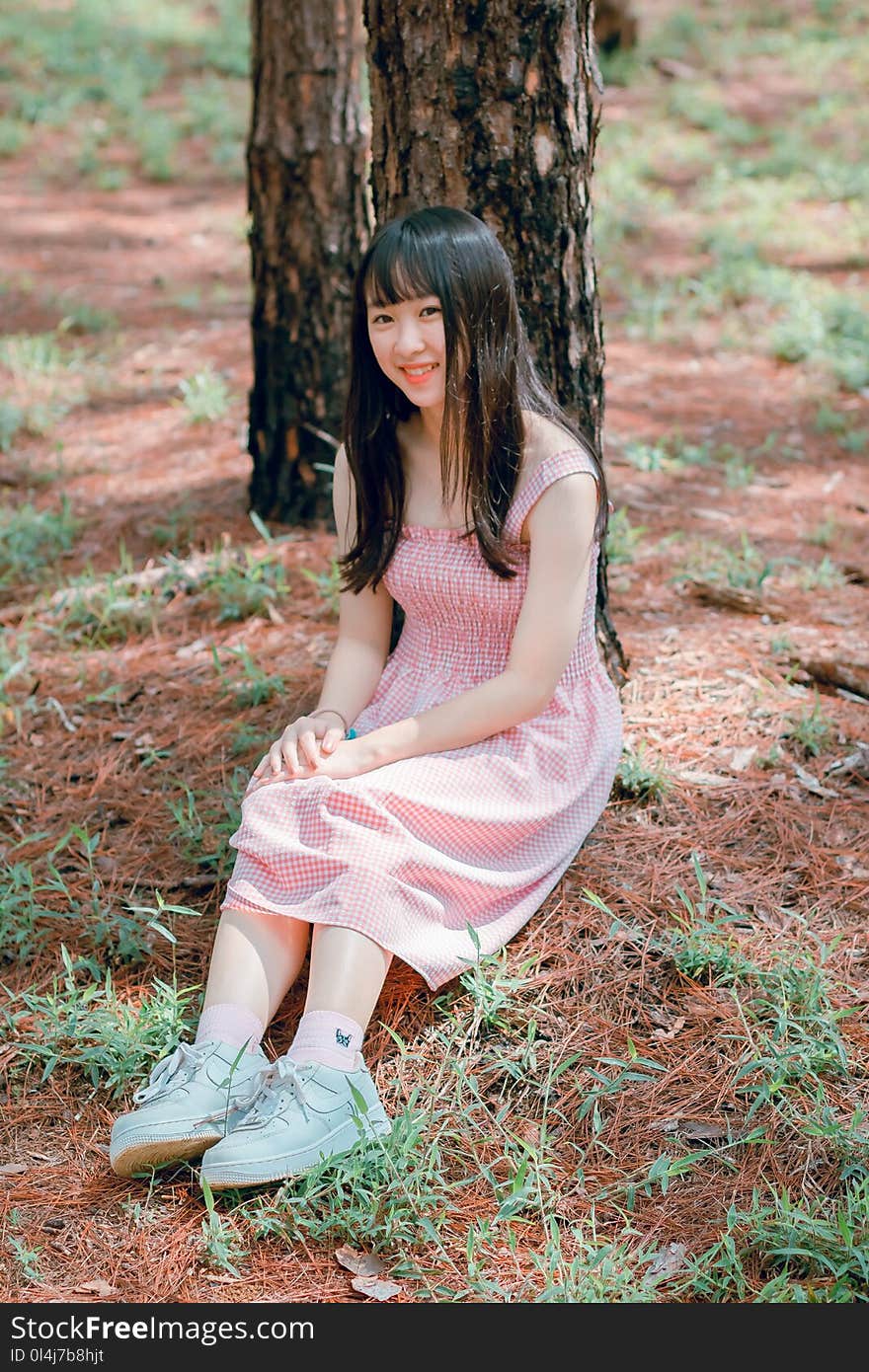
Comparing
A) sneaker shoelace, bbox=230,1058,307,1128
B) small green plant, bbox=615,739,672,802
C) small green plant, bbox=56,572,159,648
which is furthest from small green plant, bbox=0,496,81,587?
sneaker shoelace, bbox=230,1058,307,1128

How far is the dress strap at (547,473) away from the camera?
2598 mm

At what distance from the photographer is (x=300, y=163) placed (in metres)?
4.26

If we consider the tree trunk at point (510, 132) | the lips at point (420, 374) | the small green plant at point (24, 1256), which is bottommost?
the small green plant at point (24, 1256)

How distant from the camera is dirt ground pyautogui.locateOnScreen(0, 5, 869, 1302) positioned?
2.24m

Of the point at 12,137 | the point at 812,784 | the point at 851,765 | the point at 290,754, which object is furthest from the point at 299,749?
the point at 12,137

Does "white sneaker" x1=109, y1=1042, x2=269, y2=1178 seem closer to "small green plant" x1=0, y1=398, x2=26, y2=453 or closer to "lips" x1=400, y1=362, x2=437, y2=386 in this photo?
"lips" x1=400, y1=362, x2=437, y2=386

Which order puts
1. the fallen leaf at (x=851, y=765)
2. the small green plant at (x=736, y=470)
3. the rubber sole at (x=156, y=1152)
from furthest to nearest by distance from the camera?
the small green plant at (x=736, y=470), the fallen leaf at (x=851, y=765), the rubber sole at (x=156, y=1152)

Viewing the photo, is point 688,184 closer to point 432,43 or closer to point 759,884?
point 432,43

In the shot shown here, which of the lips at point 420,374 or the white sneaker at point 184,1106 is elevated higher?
the lips at point 420,374

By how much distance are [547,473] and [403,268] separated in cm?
50

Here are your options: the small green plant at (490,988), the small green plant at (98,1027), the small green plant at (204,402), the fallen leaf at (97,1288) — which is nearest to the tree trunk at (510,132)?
the small green plant at (490,988)

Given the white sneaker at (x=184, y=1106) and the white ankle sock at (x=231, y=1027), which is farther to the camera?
the white ankle sock at (x=231, y=1027)

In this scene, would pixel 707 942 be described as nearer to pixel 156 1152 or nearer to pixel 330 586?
pixel 156 1152

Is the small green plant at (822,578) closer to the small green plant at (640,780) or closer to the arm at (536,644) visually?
the small green plant at (640,780)
